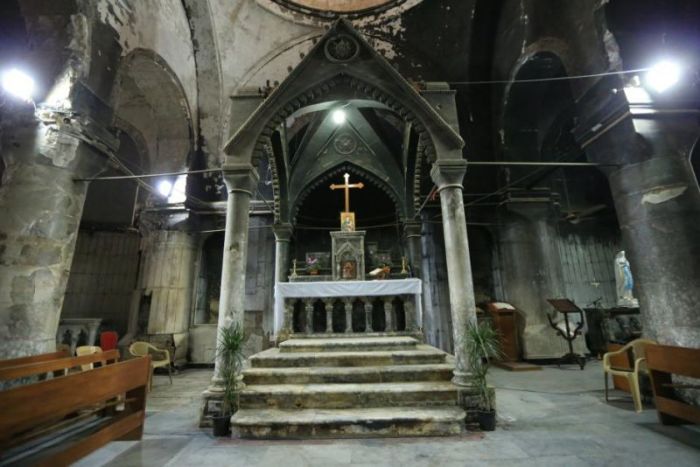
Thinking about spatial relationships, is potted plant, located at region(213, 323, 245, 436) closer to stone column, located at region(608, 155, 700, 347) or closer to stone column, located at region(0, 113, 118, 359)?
stone column, located at region(0, 113, 118, 359)

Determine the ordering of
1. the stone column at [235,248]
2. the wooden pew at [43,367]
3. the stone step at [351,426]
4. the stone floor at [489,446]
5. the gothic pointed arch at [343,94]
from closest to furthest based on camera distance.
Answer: the stone floor at [489,446] < the wooden pew at [43,367] < the stone step at [351,426] < the stone column at [235,248] < the gothic pointed arch at [343,94]

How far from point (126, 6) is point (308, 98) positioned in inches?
196

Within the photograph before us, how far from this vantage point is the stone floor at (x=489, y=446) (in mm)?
2992

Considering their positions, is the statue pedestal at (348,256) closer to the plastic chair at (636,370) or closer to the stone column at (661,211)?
the plastic chair at (636,370)

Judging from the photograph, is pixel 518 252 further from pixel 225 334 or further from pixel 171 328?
pixel 171 328

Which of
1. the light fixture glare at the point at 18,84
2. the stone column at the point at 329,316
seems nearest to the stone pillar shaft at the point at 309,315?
the stone column at the point at 329,316

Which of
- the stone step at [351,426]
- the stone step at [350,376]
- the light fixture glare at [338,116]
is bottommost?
the stone step at [351,426]

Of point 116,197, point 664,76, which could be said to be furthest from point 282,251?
point 664,76

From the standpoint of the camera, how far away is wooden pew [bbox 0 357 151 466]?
2.30m

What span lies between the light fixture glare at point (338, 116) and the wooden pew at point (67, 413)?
341 inches

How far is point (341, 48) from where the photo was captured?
567cm

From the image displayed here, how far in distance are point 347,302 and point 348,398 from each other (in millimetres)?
2731

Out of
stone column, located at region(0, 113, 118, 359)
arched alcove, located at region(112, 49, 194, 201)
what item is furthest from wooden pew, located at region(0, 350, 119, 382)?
arched alcove, located at region(112, 49, 194, 201)

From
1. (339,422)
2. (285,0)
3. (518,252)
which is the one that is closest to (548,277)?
(518,252)
